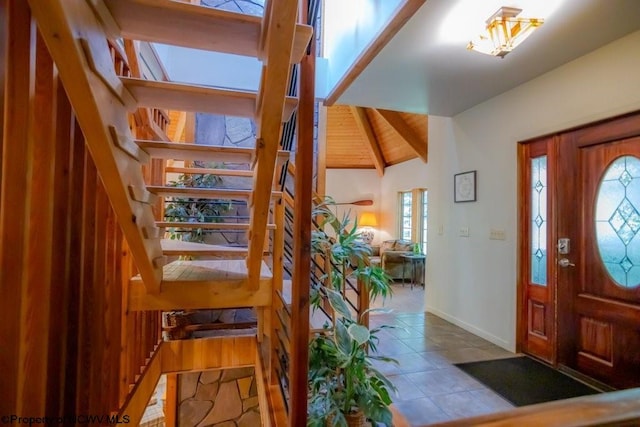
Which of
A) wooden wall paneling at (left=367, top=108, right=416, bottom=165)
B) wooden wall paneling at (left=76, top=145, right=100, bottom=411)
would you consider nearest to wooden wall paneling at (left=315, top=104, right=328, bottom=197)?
wooden wall paneling at (left=76, top=145, right=100, bottom=411)

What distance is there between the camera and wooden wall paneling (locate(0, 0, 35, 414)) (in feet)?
3.30

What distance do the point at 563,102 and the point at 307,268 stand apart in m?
2.47

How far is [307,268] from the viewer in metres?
1.36

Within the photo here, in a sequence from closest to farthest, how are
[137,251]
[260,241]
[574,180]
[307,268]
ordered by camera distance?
1. [307,268]
2. [137,251]
3. [260,241]
4. [574,180]

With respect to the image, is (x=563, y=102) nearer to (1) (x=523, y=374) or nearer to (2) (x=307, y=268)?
(1) (x=523, y=374)

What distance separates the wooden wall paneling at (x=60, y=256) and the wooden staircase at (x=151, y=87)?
19 centimetres

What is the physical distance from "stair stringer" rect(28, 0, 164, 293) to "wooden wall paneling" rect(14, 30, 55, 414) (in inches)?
7.2

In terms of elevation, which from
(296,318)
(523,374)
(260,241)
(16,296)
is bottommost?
(523,374)

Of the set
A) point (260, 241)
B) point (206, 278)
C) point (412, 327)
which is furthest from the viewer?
point (412, 327)

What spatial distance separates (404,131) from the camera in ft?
20.7

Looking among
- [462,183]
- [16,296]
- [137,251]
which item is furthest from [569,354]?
[16,296]

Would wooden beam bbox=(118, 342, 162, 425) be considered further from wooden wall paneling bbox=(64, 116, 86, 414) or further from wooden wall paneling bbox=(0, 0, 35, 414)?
wooden wall paneling bbox=(0, 0, 35, 414)

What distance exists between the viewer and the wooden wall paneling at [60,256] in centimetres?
123

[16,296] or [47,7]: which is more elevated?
[47,7]
